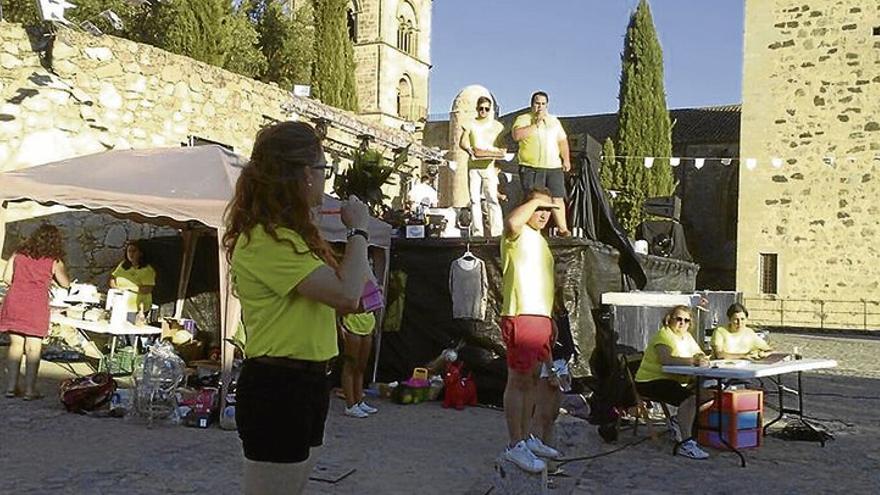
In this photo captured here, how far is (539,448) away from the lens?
4750 mm

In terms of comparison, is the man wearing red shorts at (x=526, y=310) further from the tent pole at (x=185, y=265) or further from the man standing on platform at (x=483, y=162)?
the tent pole at (x=185, y=265)

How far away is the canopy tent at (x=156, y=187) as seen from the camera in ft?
22.3

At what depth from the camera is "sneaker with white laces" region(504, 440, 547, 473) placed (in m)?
4.35

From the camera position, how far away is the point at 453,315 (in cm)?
844

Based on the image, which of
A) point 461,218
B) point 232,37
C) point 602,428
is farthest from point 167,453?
point 232,37

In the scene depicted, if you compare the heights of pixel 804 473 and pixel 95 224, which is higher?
pixel 95 224

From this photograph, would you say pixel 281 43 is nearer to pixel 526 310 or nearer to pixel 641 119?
pixel 641 119

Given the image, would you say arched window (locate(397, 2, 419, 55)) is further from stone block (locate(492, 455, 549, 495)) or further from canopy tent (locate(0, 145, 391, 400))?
stone block (locate(492, 455, 549, 495))

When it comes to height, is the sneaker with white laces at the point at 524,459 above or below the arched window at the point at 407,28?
below

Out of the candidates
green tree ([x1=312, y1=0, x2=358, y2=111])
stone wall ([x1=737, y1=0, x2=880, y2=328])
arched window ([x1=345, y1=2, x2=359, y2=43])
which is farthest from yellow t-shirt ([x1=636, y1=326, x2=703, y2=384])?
arched window ([x1=345, y1=2, x2=359, y2=43])

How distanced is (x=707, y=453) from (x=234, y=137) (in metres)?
8.01

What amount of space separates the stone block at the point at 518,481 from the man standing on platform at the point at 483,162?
470cm

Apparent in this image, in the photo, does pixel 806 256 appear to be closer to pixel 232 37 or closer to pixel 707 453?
pixel 232 37

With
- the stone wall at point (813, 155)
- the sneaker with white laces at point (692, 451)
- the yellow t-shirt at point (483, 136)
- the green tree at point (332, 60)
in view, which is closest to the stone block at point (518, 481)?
the sneaker with white laces at point (692, 451)
